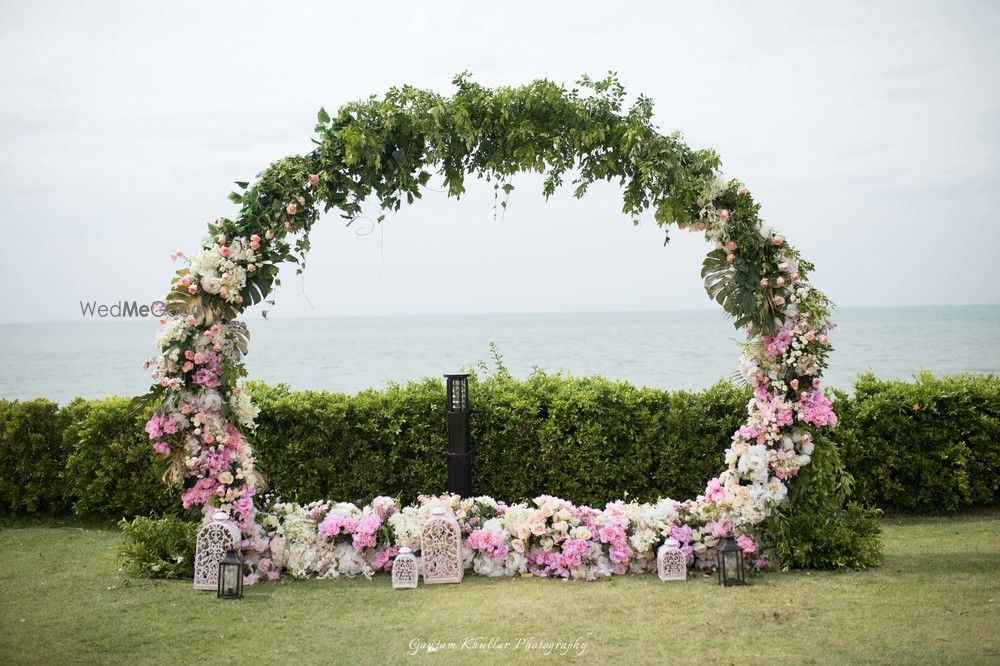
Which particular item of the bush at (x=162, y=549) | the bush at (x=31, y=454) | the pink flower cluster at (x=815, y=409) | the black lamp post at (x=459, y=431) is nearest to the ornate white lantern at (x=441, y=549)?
the black lamp post at (x=459, y=431)

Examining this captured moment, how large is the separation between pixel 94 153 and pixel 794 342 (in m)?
22.3

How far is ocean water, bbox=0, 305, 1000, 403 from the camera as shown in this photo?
109 feet

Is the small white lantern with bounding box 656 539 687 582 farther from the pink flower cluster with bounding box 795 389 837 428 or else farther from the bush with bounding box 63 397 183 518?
the bush with bounding box 63 397 183 518

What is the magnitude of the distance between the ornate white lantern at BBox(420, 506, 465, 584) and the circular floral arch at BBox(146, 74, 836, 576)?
1.16 metres

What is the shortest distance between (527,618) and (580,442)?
84.0 inches

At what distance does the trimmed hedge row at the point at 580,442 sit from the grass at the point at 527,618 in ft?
3.47

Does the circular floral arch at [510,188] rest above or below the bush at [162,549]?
above

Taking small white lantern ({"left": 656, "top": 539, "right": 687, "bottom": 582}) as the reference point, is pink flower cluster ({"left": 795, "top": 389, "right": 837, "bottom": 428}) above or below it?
above

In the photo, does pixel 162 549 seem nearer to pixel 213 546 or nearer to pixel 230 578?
pixel 213 546

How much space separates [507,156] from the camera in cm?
557

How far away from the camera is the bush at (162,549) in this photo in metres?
5.34

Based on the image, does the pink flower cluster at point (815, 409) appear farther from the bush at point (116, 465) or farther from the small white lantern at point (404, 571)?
the bush at point (116, 465)

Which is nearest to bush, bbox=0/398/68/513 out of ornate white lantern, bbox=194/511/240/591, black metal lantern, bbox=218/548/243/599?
ornate white lantern, bbox=194/511/240/591

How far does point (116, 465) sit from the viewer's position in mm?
6695
